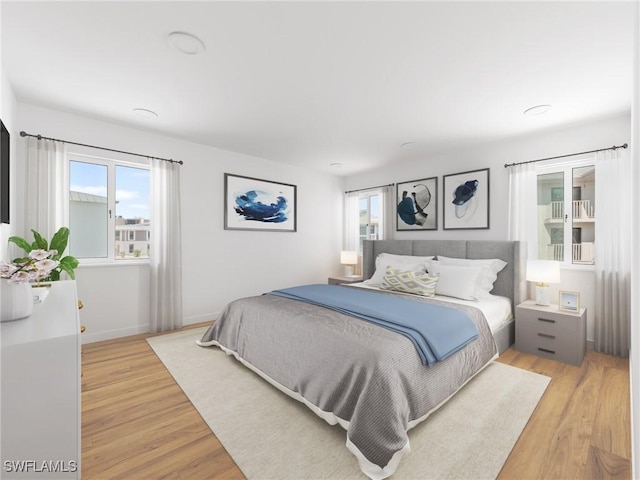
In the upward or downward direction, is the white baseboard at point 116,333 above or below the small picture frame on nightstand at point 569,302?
below

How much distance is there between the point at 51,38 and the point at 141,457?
2641 mm

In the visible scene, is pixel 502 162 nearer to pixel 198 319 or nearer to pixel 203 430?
pixel 203 430

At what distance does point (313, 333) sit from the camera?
2141mm

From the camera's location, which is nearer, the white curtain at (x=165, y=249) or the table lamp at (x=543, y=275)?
the table lamp at (x=543, y=275)

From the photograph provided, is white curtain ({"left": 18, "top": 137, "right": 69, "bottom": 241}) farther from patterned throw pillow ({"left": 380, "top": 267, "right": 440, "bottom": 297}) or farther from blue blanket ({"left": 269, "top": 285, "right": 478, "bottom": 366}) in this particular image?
patterned throw pillow ({"left": 380, "top": 267, "right": 440, "bottom": 297})

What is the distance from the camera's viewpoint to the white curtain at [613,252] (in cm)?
291

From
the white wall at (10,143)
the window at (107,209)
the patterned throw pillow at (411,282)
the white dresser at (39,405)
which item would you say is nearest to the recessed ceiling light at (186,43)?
the white wall at (10,143)

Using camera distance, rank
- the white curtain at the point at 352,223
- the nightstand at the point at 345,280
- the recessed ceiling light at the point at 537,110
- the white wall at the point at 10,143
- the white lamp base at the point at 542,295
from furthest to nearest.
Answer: the white curtain at the point at 352,223 → the nightstand at the point at 345,280 → the white lamp base at the point at 542,295 → the recessed ceiling light at the point at 537,110 → the white wall at the point at 10,143

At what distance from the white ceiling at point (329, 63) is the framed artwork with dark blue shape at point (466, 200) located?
2.34 feet

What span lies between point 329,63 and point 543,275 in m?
2.99

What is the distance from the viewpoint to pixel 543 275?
122 inches

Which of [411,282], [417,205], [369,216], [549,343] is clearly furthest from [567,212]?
[369,216]

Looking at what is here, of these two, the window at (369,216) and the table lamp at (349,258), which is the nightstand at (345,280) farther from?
the window at (369,216)

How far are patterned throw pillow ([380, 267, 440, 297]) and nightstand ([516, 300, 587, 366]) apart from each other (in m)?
0.92
